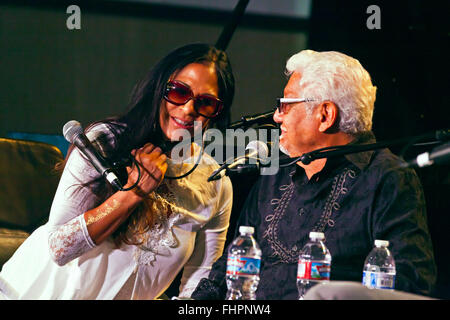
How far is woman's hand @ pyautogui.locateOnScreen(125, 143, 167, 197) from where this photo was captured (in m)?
2.34

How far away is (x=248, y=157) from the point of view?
80.8 inches

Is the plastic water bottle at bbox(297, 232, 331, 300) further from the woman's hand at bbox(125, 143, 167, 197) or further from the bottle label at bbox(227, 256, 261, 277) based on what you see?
the woman's hand at bbox(125, 143, 167, 197)

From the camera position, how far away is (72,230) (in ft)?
7.54

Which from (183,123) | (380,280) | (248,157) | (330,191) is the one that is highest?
(183,123)

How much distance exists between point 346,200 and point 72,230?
107cm

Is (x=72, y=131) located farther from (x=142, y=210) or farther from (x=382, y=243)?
(x=382, y=243)

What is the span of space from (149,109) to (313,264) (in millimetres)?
1069

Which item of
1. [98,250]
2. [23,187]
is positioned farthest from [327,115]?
[23,187]

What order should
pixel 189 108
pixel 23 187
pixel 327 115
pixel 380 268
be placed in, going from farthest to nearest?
pixel 23 187 → pixel 189 108 → pixel 327 115 → pixel 380 268

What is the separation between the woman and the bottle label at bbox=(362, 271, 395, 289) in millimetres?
921

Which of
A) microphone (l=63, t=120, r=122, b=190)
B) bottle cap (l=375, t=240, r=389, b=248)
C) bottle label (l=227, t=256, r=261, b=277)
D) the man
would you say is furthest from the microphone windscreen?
bottle cap (l=375, t=240, r=389, b=248)

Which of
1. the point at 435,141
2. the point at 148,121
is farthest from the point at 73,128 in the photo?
the point at 435,141

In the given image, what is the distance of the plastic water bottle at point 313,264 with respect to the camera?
6.34 ft

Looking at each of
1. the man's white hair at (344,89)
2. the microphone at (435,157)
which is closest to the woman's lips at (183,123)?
the man's white hair at (344,89)
